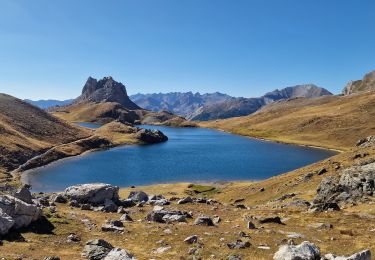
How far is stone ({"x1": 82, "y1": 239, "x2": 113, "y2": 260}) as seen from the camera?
27.1 meters

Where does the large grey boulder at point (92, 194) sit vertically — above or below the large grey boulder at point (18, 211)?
below

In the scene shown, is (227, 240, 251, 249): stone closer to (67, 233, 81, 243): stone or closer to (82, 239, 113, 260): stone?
(82, 239, 113, 260): stone

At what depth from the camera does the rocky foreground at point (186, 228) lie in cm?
2812

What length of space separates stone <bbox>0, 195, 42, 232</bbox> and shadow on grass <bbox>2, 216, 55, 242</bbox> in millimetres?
430

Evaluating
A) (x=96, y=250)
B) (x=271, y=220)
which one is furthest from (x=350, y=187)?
(x=96, y=250)

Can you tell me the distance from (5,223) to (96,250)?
9.02 meters

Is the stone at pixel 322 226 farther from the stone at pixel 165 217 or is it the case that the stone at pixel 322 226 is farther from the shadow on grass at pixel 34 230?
the shadow on grass at pixel 34 230

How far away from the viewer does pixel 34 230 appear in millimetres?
34656

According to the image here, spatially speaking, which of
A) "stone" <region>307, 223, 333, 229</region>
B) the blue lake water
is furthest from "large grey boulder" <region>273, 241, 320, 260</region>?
the blue lake water

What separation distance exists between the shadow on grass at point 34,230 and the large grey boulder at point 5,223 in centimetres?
45

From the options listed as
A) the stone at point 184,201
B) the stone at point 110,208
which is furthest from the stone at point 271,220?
the stone at point 110,208

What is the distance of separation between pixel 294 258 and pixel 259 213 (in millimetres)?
22392

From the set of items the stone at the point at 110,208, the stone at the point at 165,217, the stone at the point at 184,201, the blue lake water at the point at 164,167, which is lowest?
the blue lake water at the point at 164,167

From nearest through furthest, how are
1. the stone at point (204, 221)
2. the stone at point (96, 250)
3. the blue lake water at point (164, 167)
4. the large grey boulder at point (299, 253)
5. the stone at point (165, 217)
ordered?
the large grey boulder at point (299, 253) < the stone at point (96, 250) < the stone at point (204, 221) < the stone at point (165, 217) < the blue lake water at point (164, 167)
